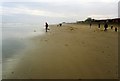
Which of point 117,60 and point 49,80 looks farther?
point 117,60

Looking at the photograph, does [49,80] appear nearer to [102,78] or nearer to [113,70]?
[102,78]

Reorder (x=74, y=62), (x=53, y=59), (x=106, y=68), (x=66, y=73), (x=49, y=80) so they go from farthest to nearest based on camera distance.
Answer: (x=53, y=59), (x=74, y=62), (x=106, y=68), (x=66, y=73), (x=49, y=80)

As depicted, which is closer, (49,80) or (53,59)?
(49,80)

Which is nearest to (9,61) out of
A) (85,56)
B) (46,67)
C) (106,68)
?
(46,67)

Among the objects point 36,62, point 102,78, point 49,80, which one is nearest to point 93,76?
point 102,78

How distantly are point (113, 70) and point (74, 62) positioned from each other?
1.85 meters

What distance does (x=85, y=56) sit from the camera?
11.0 m

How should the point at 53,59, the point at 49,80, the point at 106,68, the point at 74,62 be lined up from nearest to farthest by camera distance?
the point at 49,80 → the point at 106,68 → the point at 74,62 → the point at 53,59

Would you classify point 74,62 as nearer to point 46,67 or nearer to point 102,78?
point 46,67

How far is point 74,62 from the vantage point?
9.66 m

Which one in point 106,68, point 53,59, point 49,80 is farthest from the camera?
point 53,59

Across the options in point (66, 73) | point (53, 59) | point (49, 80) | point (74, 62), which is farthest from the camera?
point (53, 59)

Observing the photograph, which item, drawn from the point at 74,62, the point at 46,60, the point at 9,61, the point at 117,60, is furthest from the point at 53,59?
the point at 117,60

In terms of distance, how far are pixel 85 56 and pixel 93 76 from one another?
11.0 feet
